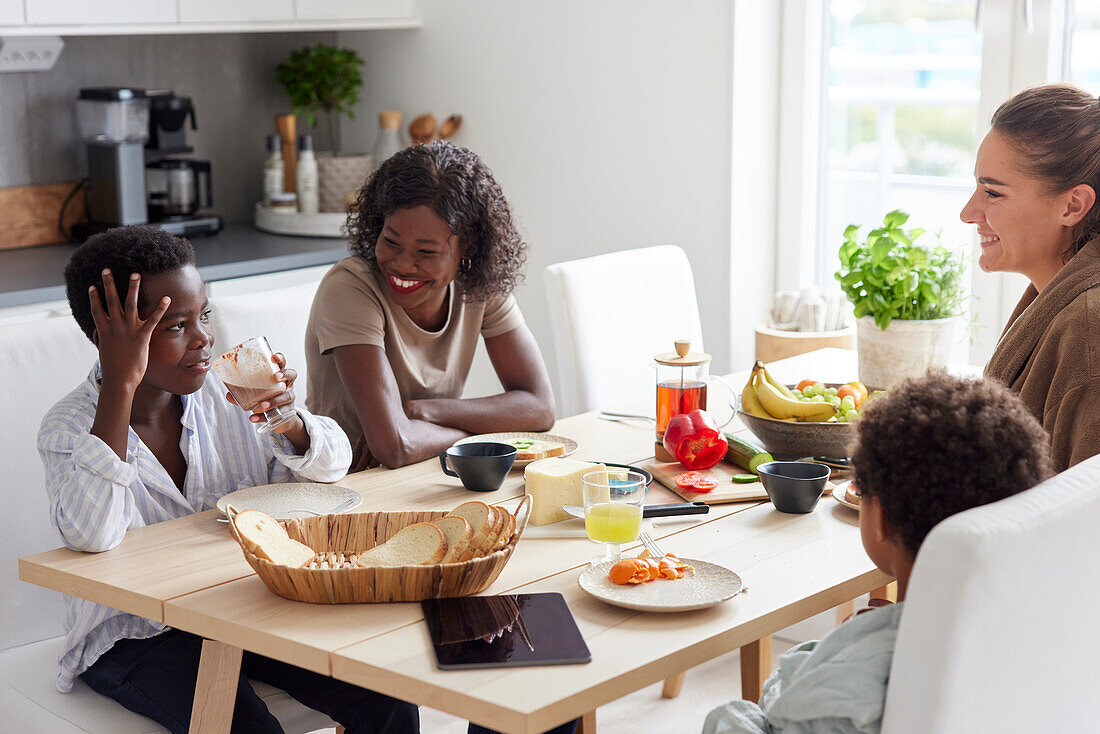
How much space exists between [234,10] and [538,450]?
2.03m

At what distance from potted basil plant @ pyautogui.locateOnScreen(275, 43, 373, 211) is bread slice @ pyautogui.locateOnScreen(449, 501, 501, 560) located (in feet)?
7.73

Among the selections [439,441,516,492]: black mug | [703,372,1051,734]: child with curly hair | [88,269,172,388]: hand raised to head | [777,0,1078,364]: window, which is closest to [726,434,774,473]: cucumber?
[439,441,516,492]: black mug

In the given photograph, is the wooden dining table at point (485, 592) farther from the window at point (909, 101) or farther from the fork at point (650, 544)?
the window at point (909, 101)

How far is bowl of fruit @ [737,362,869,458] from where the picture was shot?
190 centimetres

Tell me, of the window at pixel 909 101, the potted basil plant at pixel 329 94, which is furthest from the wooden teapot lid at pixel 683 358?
the potted basil plant at pixel 329 94

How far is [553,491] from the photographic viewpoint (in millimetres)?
1637

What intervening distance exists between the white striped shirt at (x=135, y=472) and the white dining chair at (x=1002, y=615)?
3.28ft

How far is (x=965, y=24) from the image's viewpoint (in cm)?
291

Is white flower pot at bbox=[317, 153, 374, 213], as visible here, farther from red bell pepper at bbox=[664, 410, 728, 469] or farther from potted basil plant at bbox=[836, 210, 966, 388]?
red bell pepper at bbox=[664, 410, 728, 469]

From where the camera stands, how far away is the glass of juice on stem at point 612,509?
1.47 meters

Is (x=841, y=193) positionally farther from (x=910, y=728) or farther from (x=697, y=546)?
(x=910, y=728)

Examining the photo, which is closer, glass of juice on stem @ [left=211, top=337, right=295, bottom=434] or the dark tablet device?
the dark tablet device

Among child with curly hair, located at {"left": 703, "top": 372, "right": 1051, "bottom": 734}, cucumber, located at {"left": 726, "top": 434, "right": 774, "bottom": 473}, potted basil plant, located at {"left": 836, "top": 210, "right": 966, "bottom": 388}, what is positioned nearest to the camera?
child with curly hair, located at {"left": 703, "top": 372, "right": 1051, "bottom": 734}

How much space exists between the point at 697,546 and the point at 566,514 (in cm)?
20
